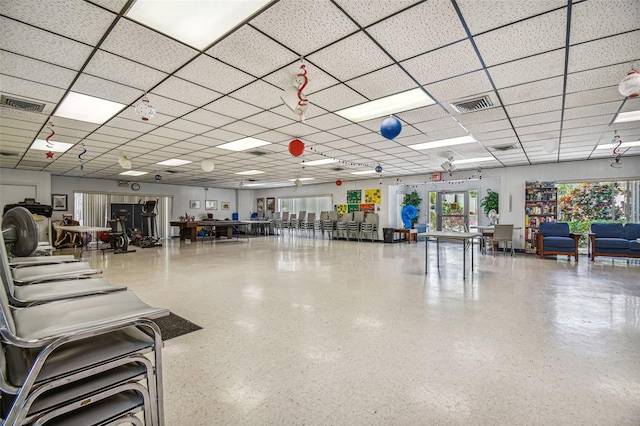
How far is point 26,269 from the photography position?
71.0 inches

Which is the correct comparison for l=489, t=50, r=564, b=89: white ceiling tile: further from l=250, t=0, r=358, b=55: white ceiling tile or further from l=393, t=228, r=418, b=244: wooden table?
l=393, t=228, r=418, b=244: wooden table

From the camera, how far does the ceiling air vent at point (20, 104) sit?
142 inches

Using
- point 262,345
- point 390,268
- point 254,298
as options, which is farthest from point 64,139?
point 390,268

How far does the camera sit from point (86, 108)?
3982mm

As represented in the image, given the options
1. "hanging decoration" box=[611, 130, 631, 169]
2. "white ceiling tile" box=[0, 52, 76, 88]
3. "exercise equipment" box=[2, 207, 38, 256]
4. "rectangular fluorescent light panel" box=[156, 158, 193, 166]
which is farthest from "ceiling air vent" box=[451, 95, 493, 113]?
"rectangular fluorescent light panel" box=[156, 158, 193, 166]

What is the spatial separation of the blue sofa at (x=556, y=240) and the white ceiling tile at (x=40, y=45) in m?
9.42

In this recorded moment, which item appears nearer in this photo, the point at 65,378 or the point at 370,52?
the point at 65,378

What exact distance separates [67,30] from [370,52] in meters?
2.45

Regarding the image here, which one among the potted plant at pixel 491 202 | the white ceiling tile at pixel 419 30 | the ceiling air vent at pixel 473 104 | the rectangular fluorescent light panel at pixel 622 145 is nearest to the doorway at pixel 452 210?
the potted plant at pixel 491 202

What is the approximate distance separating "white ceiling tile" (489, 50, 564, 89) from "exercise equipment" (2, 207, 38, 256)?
12.6 ft

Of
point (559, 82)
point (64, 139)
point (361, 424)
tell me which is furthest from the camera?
point (64, 139)

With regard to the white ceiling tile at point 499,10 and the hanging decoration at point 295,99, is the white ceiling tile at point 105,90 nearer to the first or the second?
the hanging decoration at point 295,99

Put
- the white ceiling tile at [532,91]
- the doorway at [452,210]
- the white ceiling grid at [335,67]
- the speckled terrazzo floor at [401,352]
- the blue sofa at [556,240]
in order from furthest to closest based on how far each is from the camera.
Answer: the doorway at [452,210] → the blue sofa at [556,240] → the white ceiling tile at [532,91] → the white ceiling grid at [335,67] → the speckled terrazzo floor at [401,352]

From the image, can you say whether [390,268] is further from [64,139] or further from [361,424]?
[64,139]
